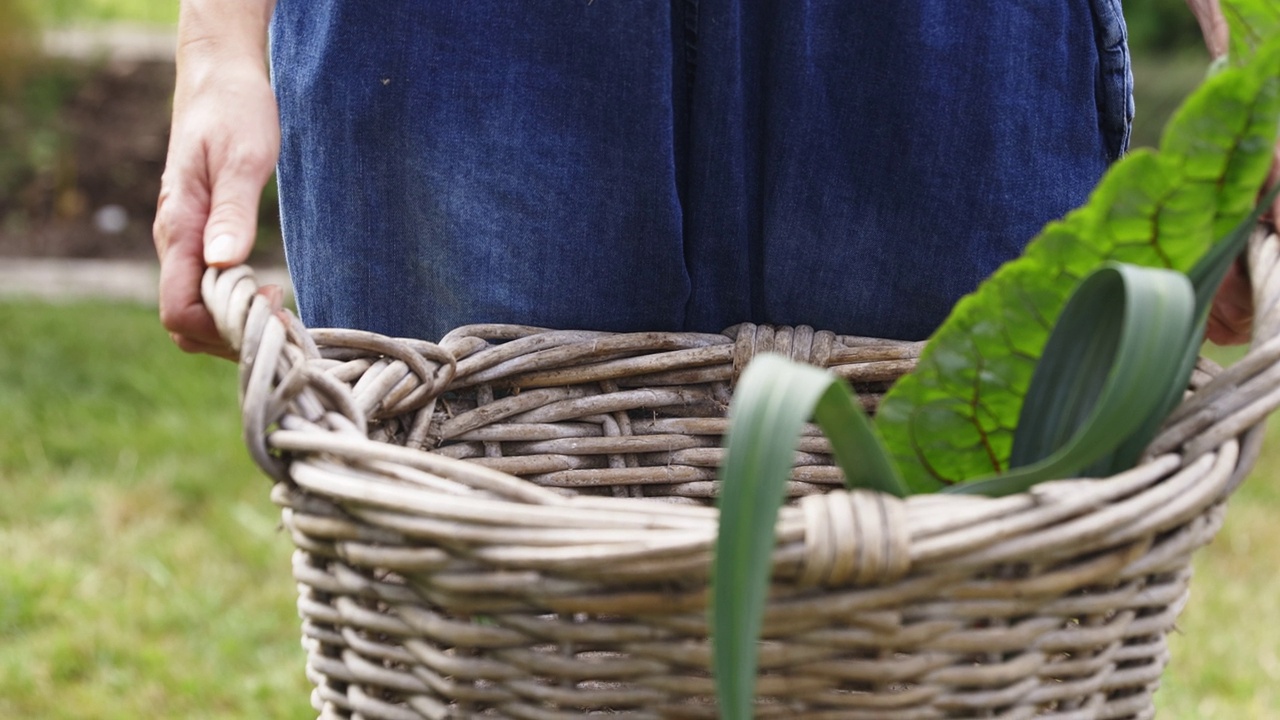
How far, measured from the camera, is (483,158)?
0.88m

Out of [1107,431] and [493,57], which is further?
[493,57]

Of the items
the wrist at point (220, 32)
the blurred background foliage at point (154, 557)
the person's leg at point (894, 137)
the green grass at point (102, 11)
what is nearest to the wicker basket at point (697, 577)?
the wrist at point (220, 32)

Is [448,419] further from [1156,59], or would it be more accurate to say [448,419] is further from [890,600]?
[1156,59]

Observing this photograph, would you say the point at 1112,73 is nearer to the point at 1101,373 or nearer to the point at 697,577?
the point at 1101,373

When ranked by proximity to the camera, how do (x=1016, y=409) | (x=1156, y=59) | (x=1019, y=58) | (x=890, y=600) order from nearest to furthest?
(x=890, y=600) < (x=1016, y=409) < (x=1019, y=58) < (x=1156, y=59)

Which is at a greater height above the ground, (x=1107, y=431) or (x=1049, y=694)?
(x=1107, y=431)

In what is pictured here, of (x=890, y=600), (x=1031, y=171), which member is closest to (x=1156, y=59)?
(x=1031, y=171)

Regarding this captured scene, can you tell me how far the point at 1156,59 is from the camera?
404 cm

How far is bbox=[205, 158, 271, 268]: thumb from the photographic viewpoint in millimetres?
637

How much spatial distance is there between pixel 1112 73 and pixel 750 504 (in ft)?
1.95

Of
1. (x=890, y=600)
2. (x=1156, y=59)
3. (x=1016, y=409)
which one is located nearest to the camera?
(x=890, y=600)

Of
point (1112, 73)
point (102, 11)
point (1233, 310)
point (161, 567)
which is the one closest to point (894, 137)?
point (1112, 73)

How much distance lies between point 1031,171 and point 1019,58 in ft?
0.27

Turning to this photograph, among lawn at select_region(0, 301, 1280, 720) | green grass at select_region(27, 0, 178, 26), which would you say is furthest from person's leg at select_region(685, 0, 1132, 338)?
green grass at select_region(27, 0, 178, 26)
